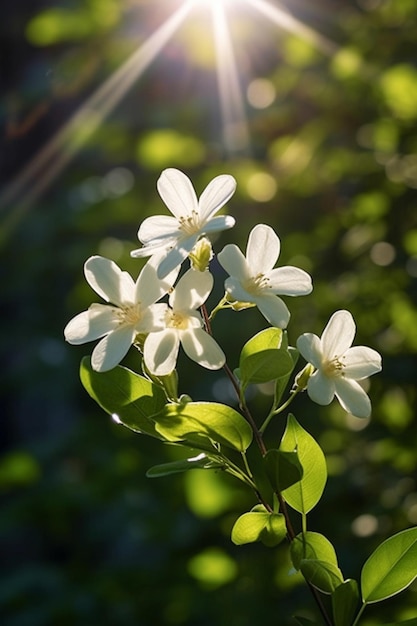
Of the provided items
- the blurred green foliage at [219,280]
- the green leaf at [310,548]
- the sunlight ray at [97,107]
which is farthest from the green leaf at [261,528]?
the sunlight ray at [97,107]

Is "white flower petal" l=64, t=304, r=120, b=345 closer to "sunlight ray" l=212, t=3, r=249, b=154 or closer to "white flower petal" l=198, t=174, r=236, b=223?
"white flower petal" l=198, t=174, r=236, b=223

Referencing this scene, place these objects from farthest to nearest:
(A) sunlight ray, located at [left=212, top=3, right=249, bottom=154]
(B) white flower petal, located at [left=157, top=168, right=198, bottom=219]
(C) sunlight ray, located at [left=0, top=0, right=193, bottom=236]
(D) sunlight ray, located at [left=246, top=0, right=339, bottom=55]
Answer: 1. (C) sunlight ray, located at [left=0, top=0, right=193, bottom=236]
2. (A) sunlight ray, located at [left=212, top=3, right=249, bottom=154]
3. (D) sunlight ray, located at [left=246, top=0, right=339, bottom=55]
4. (B) white flower petal, located at [left=157, top=168, right=198, bottom=219]

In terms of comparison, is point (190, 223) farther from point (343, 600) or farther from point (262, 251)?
point (343, 600)

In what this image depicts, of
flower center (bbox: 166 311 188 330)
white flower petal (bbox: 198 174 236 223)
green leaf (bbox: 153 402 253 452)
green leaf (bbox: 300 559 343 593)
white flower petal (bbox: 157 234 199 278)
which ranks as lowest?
green leaf (bbox: 300 559 343 593)

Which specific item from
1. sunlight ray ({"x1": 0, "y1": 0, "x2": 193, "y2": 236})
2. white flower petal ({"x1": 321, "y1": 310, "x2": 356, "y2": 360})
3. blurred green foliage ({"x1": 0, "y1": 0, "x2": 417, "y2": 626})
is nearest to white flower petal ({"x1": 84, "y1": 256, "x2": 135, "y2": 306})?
white flower petal ({"x1": 321, "y1": 310, "x2": 356, "y2": 360})

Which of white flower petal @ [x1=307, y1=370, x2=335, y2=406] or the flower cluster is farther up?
the flower cluster

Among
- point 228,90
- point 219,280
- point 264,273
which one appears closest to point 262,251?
point 264,273

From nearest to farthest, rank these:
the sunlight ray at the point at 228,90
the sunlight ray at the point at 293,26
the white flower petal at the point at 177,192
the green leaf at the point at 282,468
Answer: the green leaf at the point at 282,468 < the white flower petal at the point at 177,192 < the sunlight ray at the point at 293,26 < the sunlight ray at the point at 228,90

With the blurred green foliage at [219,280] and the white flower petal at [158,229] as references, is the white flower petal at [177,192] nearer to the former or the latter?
the white flower petal at [158,229]
